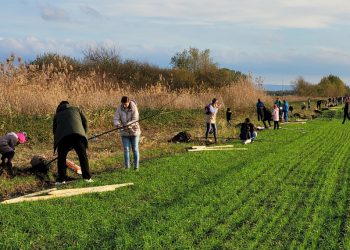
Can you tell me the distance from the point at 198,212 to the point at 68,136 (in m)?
3.76

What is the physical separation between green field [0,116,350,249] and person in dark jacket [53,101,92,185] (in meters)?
0.77

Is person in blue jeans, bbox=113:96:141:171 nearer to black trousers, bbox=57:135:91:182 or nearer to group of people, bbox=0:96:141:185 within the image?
group of people, bbox=0:96:141:185

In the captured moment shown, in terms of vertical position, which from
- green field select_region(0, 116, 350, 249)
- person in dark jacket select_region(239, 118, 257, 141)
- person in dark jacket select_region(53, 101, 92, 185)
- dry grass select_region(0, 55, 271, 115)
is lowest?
green field select_region(0, 116, 350, 249)

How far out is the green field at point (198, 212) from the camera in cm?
640

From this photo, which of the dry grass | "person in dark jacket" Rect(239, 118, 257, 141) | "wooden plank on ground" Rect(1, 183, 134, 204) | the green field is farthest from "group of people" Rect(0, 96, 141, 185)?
"person in dark jacket" Rect(239, 118, 257, 141)

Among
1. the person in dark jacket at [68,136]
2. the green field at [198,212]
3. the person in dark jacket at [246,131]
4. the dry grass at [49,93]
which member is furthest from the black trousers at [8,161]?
the person in dark jacket at [246,131]

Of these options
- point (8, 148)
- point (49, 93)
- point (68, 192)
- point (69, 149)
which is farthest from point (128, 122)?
point (49, 93)

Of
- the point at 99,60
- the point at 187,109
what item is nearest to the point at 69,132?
the point at 187,109

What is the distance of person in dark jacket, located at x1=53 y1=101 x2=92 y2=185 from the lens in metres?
10.1

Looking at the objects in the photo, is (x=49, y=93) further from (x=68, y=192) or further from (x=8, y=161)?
(x=68, y=192)

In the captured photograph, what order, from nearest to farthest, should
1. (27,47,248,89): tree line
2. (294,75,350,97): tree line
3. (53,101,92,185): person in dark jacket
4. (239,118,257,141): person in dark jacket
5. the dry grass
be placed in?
(53,101,92,185): person in dark jacket → the dry grass → (239,118,257,141): person in dark jacket → (27,47,248,89): tree line → (294,75,350,97): tree line

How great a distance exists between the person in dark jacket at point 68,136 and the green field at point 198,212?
0.77 m

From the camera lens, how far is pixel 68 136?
10078 mm

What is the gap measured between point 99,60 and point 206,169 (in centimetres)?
3690
